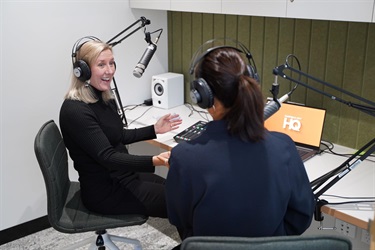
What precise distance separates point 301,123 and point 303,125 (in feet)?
0.05

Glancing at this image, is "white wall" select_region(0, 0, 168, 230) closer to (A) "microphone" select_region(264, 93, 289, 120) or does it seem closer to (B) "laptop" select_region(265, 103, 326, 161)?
(B) "laptop" select_region(265, 103, 326, 161)

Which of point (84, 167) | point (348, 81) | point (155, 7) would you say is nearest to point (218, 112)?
point (84, 167)

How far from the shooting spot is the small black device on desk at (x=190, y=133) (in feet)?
6.99

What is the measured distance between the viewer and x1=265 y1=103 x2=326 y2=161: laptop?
2.03 meters

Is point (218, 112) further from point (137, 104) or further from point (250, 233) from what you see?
point (137, 104)

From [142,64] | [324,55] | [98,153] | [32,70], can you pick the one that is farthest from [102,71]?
[324,55]

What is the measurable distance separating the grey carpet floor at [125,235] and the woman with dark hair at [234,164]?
1350mm

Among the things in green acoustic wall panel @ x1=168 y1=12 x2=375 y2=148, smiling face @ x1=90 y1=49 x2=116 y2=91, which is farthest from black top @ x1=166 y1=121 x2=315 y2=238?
green acoustic wall panel @ x1=168 y1=12 x2=375 y2=148

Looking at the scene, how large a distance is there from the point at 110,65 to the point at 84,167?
1.59 feet

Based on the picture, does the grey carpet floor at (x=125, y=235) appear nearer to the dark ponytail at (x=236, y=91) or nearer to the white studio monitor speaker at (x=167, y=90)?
the white studio monitor speaker at (x=167, y=90)

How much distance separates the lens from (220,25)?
101 inches

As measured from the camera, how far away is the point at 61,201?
185cm

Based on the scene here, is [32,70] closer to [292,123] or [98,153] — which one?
[98,153]

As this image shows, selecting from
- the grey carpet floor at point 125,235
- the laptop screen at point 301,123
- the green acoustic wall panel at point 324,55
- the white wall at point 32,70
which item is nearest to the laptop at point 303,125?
the laptop screen at point 301,123
